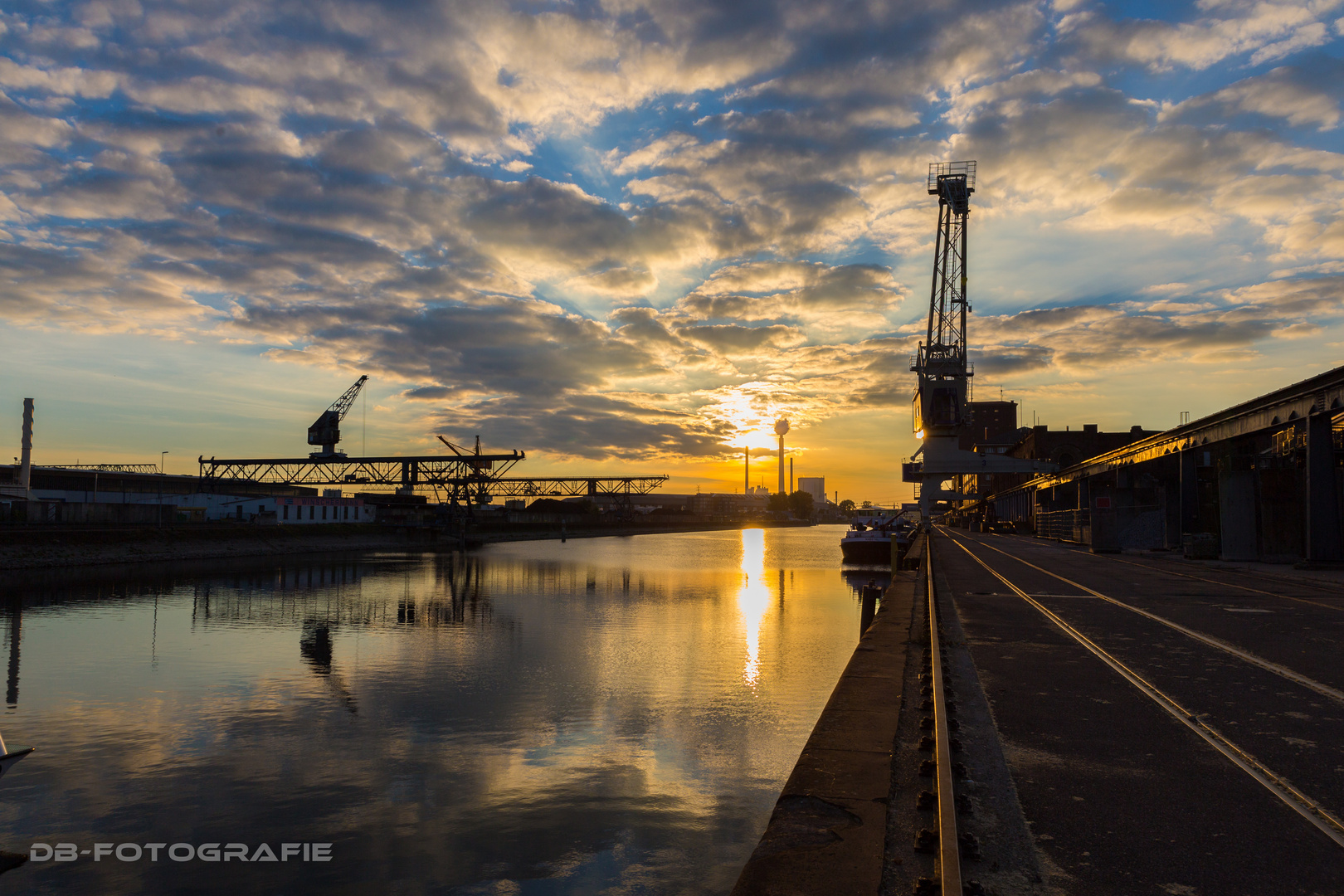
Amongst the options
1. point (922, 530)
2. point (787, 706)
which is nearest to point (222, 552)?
point (787, 706)

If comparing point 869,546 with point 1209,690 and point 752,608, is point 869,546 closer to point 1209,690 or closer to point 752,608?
point 752,608

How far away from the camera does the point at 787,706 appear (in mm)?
16953

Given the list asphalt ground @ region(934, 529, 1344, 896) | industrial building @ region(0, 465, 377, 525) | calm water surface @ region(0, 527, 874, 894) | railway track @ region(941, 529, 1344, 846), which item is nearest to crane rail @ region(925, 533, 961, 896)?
asphalt ground @ region(934, 529, 1344, 896)

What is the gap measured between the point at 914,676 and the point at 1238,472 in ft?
122

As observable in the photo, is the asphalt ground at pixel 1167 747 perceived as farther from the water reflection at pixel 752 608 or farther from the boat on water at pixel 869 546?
the boat on water at pixel 869 546

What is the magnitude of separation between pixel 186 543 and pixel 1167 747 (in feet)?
256

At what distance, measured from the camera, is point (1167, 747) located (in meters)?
8.83

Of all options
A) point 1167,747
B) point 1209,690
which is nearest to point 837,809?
point 1167,747

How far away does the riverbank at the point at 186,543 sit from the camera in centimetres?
5269

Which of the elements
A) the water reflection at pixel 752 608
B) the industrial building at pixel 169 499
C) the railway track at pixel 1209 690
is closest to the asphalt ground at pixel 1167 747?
the railway track at pixel 1209 690

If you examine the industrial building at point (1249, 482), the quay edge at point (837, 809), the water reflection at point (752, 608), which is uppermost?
the industrial building at point (1249, 482)

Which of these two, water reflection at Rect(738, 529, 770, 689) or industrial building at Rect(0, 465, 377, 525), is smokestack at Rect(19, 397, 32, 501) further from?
water reflection at Rect(738, 529, 770, 689)

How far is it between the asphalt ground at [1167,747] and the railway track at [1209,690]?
0.05 m

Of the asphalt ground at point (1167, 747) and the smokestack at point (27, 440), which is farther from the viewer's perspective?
the smokestack at point (27, 440)
